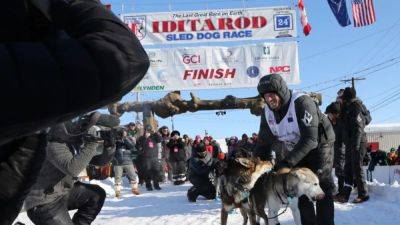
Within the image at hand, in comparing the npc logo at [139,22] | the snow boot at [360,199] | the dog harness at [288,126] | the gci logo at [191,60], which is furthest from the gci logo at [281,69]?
the dog harness at [288,126]

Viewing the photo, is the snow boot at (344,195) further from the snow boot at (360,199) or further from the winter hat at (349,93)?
the winter hat at (349,93)

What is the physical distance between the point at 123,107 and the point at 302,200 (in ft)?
47.7

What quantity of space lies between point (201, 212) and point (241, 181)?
290 cm

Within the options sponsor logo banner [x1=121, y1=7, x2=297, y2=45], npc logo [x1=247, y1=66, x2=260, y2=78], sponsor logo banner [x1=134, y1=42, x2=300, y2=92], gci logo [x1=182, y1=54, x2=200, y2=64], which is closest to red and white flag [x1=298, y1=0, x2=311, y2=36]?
sponsor logo banner [x1=121, y1=7, x2=297, y2=45]

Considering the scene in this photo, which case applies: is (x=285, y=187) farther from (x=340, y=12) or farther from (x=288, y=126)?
(x=340, y=12)

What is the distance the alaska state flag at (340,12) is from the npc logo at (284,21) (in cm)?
159

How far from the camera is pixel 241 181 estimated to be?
214 inches

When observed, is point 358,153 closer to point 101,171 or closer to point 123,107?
point 101,171

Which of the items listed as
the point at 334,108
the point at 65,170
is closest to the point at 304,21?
the point at 334,108

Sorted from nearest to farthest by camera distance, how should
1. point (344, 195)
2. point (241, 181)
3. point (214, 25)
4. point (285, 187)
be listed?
point (285, 187) < point (241, 181) < point (344, 195) < point (214, 25)

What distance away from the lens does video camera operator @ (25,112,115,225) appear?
3.29 meters

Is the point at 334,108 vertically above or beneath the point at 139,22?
beneath

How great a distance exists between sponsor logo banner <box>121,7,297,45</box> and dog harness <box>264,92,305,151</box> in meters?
13.6

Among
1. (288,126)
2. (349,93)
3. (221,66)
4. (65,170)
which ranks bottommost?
(65,170)
